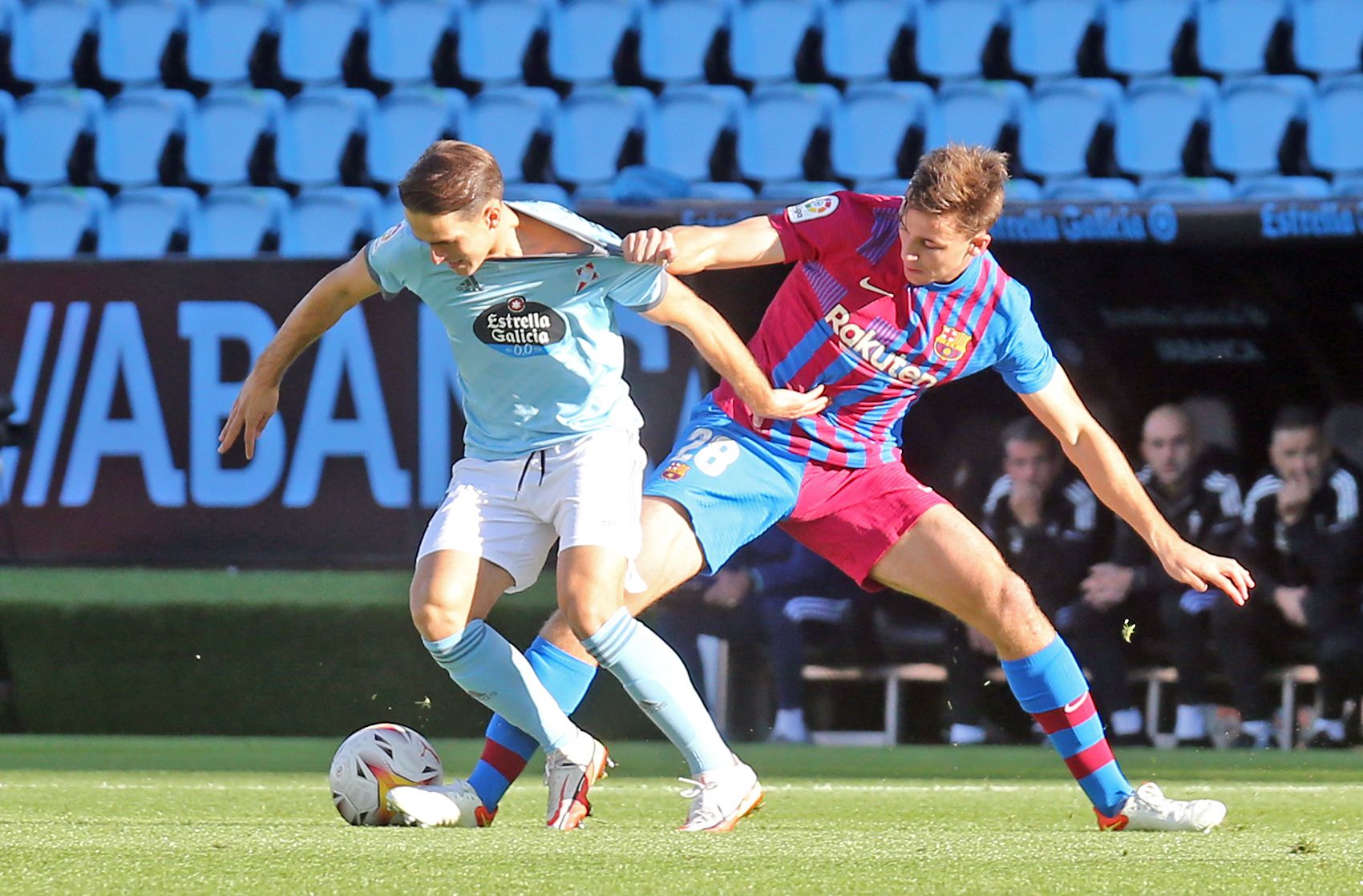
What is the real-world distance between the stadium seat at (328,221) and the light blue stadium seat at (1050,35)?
11.8ft

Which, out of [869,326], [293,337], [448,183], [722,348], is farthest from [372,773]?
[869,326]

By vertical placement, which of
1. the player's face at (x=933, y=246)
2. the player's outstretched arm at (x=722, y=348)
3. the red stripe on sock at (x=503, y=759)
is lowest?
the red stripe on sock at (x=503, y=759)

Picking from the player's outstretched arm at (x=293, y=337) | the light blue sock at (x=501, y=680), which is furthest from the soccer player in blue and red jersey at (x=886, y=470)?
the player's outstretched arm at (x=293, y=337)

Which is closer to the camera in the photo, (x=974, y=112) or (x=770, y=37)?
(x=974, y=112)

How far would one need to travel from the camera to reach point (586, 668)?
4.60 metres

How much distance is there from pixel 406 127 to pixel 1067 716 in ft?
22.6

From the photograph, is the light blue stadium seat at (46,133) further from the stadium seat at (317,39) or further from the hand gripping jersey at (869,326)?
the hand gripping jersey at (869,326)

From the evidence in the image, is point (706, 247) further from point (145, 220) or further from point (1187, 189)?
point (145, 220)

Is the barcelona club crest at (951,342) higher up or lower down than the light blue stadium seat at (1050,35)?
lower down

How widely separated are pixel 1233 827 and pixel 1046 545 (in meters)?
2.80

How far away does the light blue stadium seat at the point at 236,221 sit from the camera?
10.1 metres

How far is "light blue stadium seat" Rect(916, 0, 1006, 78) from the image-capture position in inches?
420

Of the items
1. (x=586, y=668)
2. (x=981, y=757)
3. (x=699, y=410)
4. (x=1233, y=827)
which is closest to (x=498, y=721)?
(x=586, y=668)

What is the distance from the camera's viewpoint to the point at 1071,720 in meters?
4.65
